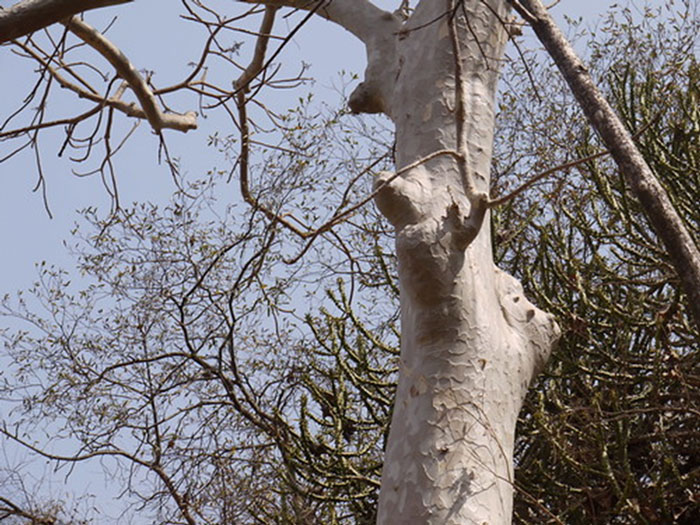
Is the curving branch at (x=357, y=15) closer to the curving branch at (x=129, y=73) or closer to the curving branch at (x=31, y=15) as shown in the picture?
the curving branch at (x=129, y=73)

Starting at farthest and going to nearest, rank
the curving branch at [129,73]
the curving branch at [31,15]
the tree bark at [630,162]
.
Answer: the curving branch at [129,73], the curving branch at [31,15], the tree bark at [630,162]

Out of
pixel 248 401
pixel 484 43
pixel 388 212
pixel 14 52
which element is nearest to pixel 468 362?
pixel 388 212

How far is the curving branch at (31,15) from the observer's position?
2.75 metres

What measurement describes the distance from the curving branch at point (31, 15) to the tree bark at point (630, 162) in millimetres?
1302

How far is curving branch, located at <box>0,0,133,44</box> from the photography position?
2.75 meters

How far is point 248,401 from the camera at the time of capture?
19.8 feet

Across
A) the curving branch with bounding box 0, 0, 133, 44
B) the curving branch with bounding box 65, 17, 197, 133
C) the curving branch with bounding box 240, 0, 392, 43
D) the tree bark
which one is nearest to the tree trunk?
the tree bark

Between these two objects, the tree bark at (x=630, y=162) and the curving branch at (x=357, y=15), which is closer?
the tree bark at (x=630, y=162)

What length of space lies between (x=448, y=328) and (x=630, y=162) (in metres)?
0.63

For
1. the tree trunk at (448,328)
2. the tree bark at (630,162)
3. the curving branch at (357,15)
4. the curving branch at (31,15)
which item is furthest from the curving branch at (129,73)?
the tree bark at (630,162)

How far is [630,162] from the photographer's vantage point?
2.41 metres

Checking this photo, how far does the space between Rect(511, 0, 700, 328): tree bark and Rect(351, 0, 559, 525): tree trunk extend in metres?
0.22

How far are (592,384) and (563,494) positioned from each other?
86 centimetres

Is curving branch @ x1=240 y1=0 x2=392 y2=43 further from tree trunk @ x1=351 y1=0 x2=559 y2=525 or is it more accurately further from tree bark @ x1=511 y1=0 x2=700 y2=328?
tree bark @ x1=511 y1=0 x2=700 y2=328
